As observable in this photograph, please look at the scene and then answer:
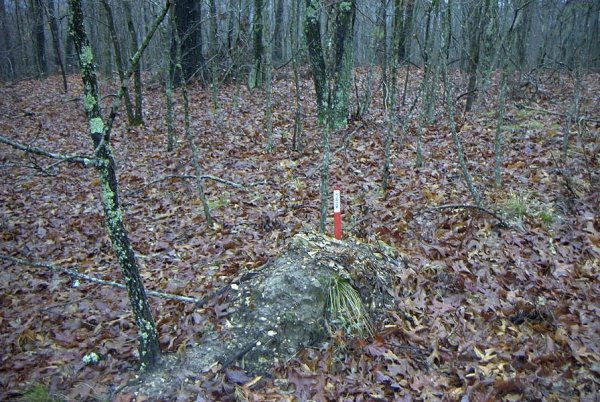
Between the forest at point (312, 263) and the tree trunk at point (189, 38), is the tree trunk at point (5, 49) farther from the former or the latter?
the forest at point (312, 263)

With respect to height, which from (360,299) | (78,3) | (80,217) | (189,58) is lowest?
(80,217)

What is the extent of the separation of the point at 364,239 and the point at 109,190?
11.6 ft

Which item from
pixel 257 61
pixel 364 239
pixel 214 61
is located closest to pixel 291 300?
pixel 364 239

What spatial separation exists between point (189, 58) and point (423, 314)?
50.0 feet

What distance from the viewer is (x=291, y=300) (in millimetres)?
4762

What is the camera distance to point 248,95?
649 inches

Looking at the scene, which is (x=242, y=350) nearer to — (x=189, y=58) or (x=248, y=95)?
(x=248, y=95)

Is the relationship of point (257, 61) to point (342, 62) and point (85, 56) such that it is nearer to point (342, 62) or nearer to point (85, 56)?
point (342, 62)

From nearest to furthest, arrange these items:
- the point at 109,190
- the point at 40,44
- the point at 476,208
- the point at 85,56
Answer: the point at 85,56
the point at 109,190
the point at 476,208
the point at 40,44

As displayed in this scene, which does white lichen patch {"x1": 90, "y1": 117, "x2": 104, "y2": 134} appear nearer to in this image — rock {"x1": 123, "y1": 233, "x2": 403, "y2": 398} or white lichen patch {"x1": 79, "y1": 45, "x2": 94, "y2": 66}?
white lichen patch {"x1": 79, "y1": 45, "x2": 94, "y2": 66}

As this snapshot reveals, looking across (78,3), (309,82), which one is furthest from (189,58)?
(78,3)

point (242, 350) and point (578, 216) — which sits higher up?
point (578, 216)

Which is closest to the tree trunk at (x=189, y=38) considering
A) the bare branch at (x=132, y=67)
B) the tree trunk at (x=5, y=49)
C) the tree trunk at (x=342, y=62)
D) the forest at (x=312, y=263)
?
the tree trunk at (x=342, y=62)

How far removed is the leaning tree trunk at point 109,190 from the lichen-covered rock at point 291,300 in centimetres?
46
